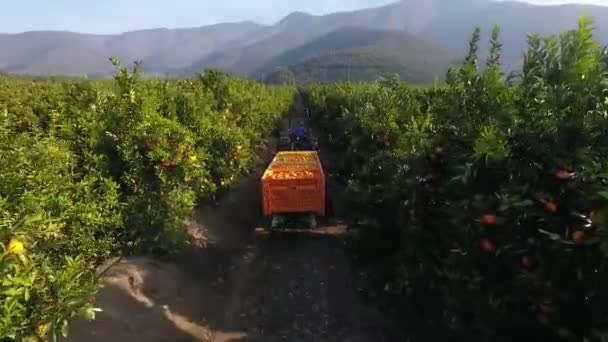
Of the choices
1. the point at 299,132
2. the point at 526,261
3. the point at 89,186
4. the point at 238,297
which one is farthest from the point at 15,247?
the point at 299,132

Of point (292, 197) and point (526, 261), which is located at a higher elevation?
point (526, 261)

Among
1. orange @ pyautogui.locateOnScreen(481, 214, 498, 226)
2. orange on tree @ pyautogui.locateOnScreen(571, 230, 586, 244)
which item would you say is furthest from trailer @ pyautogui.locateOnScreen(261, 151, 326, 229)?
orange on tree @ pyautogui.locateOnScreen(571, 230, 586, 244)

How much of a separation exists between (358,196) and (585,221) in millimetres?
6230

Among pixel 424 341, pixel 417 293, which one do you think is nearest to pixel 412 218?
pixel 417 293

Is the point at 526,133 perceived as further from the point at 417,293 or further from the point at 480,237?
the point at 417,293

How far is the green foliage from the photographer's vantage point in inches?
162

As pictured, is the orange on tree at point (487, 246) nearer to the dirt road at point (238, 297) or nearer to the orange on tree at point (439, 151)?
the orange on tree at point (439, 151)

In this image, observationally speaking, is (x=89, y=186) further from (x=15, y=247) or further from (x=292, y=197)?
(x=292, y=197)

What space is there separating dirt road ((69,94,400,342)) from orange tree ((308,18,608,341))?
2286 mm

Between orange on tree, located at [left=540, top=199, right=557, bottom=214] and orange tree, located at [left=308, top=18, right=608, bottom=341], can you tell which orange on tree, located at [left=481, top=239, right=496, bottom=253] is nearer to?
orange tree, located at [left=308, top=18, right=608, bottom=341]

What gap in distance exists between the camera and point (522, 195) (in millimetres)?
4488

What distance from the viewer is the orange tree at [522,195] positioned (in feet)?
13.7

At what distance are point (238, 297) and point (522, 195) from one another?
6.27m

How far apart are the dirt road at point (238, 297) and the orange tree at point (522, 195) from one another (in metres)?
2.29
